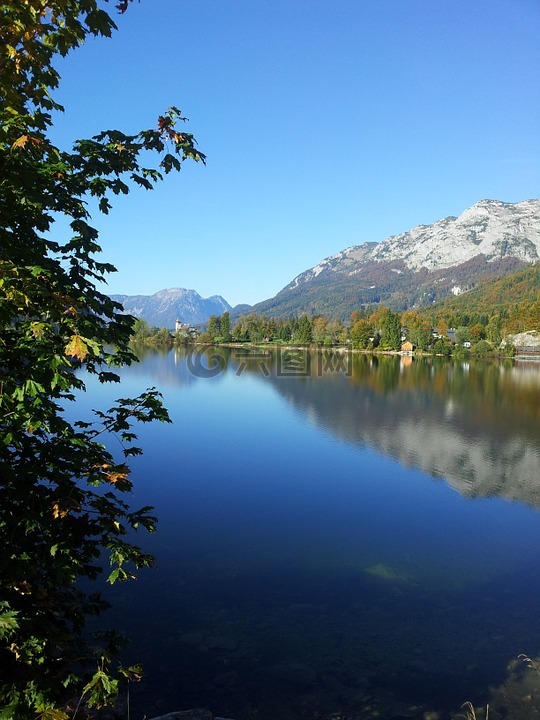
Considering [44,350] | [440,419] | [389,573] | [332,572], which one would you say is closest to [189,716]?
[44,350]

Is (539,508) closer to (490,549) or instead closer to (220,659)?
(490,549)

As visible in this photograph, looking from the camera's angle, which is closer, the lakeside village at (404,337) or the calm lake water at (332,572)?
the calm lake water at (332,572)

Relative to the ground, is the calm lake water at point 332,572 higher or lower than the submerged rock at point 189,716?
lower

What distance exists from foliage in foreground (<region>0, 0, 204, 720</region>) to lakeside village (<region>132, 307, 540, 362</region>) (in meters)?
152

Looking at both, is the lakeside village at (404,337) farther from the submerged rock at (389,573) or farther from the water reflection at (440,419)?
the submerged rock at (389,573)

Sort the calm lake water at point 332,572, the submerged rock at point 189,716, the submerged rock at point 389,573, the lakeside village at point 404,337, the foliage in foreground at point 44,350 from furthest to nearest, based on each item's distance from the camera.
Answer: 1. the lakeside village at point 404,337
2. the submerged rock at point 389,573
3. the calm lake water at point 332,572
4. the submerged rock at point 189,716
5. the foliage in foreground at point 44,350

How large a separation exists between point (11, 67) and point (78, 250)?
225 centimetres

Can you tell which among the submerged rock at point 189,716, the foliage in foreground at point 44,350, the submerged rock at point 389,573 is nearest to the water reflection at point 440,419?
the submerged rock at point 389,573

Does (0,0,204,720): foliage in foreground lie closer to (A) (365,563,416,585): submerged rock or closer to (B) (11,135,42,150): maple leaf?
(B) (11,135,42,150): maple leaf

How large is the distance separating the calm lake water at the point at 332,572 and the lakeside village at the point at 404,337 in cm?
12362

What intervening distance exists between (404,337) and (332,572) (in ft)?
570

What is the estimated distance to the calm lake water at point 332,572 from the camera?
1034 centimetres

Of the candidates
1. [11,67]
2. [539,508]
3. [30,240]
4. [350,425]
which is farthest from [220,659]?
[350,425]

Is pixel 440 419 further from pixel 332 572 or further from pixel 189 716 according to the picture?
pixel 189 716
